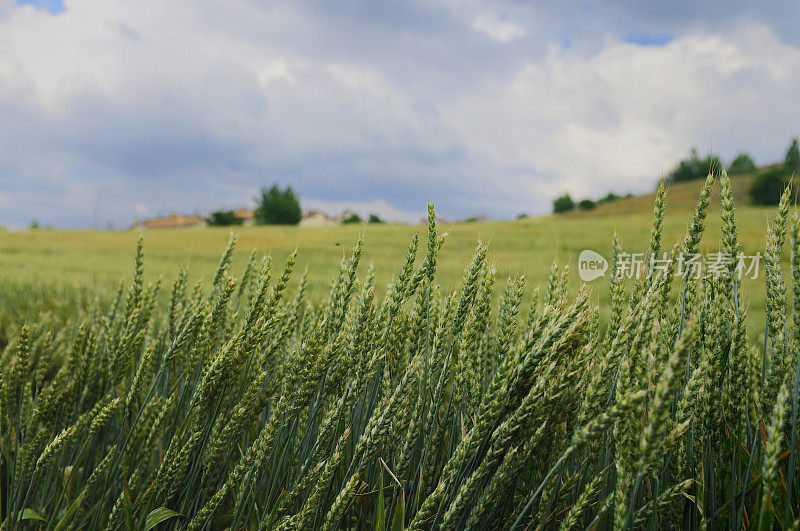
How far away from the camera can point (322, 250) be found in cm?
224

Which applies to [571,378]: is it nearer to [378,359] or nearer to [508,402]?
[508,402]

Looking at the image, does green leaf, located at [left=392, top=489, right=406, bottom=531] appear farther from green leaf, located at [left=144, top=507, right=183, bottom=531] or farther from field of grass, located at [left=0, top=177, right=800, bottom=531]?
green leaf, located at [left=144, top=507, right=183, bottom=531]

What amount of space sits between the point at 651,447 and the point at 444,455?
0.98m

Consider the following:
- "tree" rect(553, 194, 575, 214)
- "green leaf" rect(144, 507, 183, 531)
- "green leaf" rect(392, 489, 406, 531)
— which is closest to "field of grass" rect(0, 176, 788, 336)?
"green leaf" rect(392, 489, 406, 531)

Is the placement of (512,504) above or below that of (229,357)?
below

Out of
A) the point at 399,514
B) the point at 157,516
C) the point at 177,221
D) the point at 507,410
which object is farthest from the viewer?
the point at 177,221

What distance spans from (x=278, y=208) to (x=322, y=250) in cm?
7254

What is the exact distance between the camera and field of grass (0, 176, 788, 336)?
76.1 inches

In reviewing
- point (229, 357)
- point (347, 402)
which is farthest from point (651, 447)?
point (229, 357)

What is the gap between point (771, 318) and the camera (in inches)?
53.7

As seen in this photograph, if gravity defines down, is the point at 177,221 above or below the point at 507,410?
above

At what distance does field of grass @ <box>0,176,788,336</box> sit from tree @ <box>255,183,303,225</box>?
41855mm

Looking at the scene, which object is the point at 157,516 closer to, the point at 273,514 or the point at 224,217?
the point at 273,514

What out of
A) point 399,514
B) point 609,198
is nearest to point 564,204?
point 609,198
